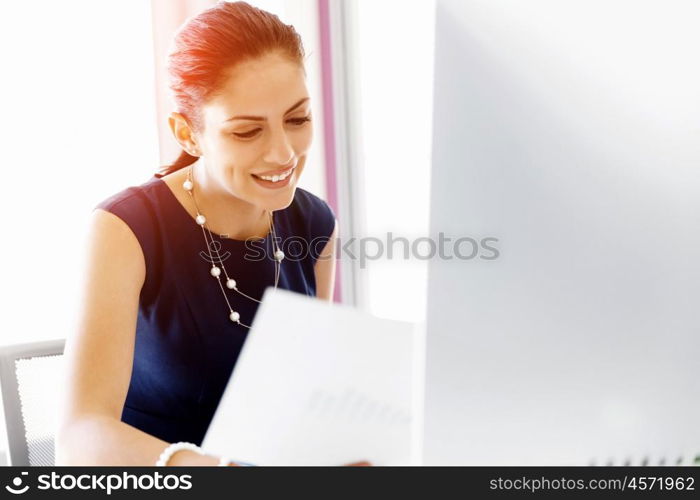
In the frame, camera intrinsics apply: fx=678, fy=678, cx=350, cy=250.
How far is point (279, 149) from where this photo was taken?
0.95m

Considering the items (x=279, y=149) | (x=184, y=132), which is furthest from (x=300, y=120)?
(x=184, y=132)

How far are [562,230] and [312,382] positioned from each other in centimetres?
17

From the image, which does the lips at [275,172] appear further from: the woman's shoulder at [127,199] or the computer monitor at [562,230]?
the computer monitor at [562,230]

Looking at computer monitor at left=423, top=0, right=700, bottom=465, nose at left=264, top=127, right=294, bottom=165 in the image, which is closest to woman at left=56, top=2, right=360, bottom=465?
nose at left=264, top=127, right=294, bottom=165

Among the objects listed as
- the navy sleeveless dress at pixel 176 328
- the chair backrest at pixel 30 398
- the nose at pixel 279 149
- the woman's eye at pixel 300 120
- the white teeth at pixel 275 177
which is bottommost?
the chair backrest at pixel 30 398

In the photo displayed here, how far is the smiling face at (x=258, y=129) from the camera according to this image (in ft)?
3.00

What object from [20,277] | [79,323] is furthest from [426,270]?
[20,277]

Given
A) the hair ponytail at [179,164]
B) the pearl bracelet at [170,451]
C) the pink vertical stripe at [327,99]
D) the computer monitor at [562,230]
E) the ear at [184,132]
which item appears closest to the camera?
the computer monitor at [562,230]

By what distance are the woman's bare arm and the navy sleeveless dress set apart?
0.17 feet

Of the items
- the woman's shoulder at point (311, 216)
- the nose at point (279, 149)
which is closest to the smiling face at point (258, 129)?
the nose at point (279, 149)

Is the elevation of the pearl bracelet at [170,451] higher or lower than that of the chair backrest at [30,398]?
higher

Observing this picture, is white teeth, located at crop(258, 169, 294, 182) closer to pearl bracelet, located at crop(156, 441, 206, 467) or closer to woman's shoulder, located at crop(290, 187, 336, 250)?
woman's shoulder, located at crop(290, 187, 336, 250)
